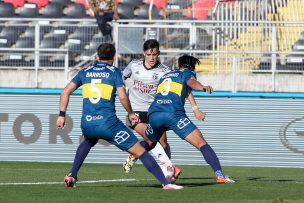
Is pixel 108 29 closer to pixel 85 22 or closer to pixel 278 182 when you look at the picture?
pixel 85 22

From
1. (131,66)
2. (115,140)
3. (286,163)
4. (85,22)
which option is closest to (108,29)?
(85,22)

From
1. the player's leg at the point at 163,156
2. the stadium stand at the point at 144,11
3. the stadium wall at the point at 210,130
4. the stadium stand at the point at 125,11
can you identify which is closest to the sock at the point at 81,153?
the player's leg at the point at 163,156

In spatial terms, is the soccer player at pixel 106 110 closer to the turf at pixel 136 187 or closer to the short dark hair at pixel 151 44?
the turf at pixel 136 187

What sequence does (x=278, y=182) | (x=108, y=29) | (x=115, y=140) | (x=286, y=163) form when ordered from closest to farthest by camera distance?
(x=115, y=140)
(x=278, y=182)
(x=286, y=163)
(x=108, y=29)

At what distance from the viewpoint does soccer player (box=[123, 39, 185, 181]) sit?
15940mm

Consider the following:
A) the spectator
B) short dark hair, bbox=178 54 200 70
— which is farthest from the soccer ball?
the spectator

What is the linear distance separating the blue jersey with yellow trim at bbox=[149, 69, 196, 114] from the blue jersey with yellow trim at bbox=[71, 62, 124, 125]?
4.40 feet

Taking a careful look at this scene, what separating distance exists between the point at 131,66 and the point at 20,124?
20.3 feet

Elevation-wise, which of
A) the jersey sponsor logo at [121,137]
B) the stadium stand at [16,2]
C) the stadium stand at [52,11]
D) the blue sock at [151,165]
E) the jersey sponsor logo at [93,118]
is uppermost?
the stadium stand at [16,2]

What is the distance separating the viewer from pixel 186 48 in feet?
77.9

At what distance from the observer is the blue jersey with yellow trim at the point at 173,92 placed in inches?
576

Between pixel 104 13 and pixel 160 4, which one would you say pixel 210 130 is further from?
pixel 160 4

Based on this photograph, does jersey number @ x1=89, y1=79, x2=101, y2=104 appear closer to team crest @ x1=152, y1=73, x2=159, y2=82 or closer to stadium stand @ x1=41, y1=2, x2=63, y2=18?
team crest @ x1=152, y1=73, x2=159, y2=82

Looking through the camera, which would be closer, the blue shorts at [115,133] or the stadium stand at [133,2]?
the blue shorts at [115,133]
